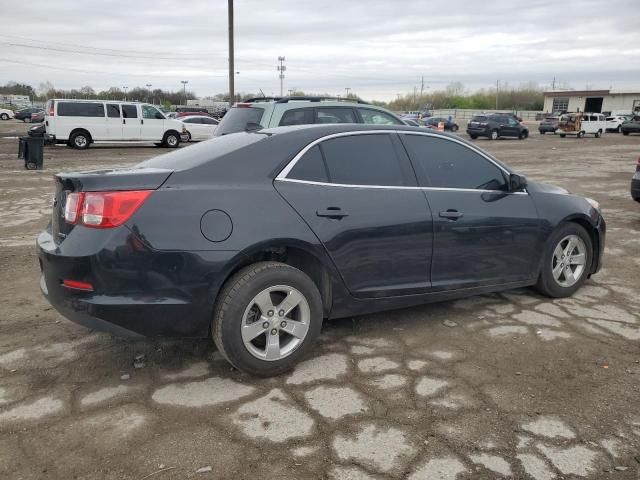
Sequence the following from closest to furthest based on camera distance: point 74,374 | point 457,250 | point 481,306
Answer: point 74,374 < point 457,250 < point 481,306

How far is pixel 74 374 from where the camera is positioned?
3.54 metres

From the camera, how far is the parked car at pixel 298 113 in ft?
27.9

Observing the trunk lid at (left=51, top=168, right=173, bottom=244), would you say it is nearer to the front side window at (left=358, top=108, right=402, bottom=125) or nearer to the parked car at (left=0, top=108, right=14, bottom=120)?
the front side window at (left=358, top=108, right=402, bottom=125)

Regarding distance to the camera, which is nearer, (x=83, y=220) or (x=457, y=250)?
(x=83, y=220)

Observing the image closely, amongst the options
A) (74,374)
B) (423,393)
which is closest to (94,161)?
(74,374)

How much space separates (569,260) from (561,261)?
117 mm

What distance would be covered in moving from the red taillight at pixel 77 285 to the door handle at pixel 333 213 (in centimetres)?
143

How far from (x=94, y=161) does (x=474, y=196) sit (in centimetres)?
1537

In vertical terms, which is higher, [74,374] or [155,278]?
[155,278]

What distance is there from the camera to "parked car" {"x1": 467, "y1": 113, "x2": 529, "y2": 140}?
110 ft

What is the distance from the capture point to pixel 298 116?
338 inches

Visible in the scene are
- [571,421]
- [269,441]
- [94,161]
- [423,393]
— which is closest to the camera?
[269,441]

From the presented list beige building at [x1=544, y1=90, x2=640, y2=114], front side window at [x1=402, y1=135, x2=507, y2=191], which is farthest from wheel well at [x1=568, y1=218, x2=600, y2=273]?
beige building at [x1=544, y1=90, x2=640, y2=114]

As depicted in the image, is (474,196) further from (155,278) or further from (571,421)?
(155,278)
